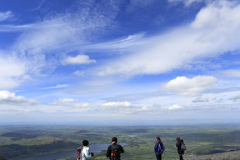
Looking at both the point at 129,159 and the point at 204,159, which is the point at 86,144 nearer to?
the point at 204,159

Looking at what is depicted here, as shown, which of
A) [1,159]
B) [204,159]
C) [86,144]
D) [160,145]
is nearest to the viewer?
[86,144]

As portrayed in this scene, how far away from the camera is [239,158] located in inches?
900

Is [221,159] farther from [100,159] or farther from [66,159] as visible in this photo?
[66,159]

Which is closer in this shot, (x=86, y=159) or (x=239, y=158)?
(x=86, y=159)

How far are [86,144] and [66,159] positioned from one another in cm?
19942

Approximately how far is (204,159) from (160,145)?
14.5m

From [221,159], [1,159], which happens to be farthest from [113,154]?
[1,159]

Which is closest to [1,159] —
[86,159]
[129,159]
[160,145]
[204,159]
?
[86,159]

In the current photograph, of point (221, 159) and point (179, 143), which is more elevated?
point (179, 143)

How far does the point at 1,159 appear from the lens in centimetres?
3484

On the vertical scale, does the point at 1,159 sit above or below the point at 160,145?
below

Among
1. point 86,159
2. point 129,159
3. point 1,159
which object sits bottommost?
point 129,159

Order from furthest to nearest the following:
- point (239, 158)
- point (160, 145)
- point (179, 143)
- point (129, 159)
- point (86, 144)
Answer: point (129, 159) < point (239, 158) < point (179, 143) < point (160, 145) < point (86, 144)

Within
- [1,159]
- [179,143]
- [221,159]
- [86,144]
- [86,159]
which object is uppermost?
[86,144]
